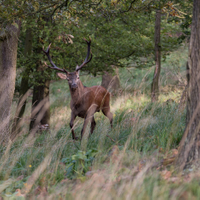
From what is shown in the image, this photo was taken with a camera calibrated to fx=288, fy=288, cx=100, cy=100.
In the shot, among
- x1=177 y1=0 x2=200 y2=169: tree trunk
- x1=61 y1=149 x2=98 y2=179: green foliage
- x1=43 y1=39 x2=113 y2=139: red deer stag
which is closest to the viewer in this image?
x1=177 y1=0 x2=200 y2=169: tree trunk

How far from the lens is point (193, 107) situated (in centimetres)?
332

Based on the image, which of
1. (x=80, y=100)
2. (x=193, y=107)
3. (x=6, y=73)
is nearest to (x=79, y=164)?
(x=193, y=107)

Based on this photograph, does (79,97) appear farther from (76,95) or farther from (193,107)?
(193,107)

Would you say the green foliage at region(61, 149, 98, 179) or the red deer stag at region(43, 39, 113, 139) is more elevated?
the red deer stag at region(43, 39, 113, 139)

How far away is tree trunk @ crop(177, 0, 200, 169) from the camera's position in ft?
10.6

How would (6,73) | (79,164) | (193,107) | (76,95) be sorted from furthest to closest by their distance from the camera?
(76,95) < (6,73) < (79,164) < (193,107)

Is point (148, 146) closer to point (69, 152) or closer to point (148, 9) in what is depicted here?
point (69, 152)

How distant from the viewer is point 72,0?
6.14 meters

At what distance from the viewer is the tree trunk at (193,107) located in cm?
324

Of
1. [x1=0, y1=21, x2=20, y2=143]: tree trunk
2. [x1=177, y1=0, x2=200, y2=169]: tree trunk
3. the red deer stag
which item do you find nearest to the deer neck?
the red deer stag

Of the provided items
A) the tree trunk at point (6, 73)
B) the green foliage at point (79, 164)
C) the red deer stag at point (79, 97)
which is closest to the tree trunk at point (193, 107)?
the green foliage at point (79, 164)

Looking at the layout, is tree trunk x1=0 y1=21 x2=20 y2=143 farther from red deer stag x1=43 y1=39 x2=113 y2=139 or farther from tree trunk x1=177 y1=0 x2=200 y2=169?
tree trunk x1=177 y1=0 x2=200 y2=169

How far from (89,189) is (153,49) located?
8623 mm

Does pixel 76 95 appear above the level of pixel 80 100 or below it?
above
